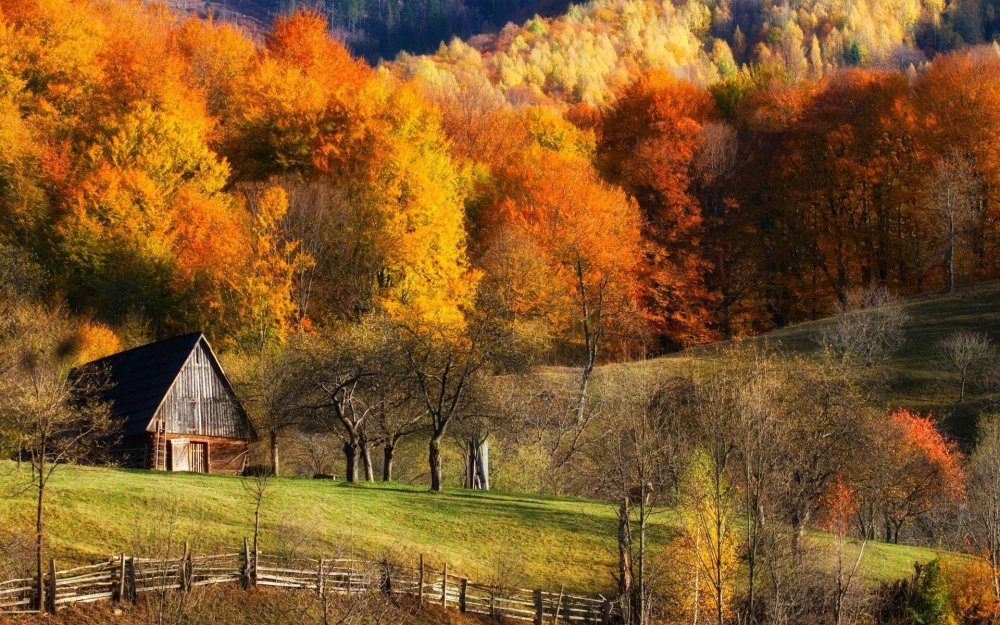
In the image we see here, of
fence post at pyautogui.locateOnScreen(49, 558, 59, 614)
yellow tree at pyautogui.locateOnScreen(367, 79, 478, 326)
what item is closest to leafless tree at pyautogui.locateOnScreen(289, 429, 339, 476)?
yellow tree at pyautogui.locateOnScreen(367, 79, 478, 326)

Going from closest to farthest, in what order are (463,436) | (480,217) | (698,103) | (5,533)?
(5,533)
(463,436)
(480,217)
(698,103)

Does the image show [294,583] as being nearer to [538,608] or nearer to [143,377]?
[538,608]

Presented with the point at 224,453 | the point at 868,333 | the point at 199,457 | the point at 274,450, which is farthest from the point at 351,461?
A: the point at 868,333

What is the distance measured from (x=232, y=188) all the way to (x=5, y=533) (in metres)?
47.4

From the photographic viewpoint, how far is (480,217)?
270 feet

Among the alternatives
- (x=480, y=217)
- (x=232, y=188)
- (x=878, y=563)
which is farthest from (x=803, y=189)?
(x=878, y=563)

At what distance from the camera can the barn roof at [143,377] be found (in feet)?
151

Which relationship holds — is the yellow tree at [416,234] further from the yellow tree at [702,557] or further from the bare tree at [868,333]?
the yellow tree at [702,557]

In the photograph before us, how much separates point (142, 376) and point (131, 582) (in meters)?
21.1

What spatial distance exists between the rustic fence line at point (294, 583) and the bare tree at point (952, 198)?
49.9 metres

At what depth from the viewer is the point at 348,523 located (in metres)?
36.7

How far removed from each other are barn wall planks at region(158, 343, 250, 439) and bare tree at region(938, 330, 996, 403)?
37105 millimetres

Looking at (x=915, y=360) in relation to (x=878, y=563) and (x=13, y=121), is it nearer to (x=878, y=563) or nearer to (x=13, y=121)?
(x=878, y=563)

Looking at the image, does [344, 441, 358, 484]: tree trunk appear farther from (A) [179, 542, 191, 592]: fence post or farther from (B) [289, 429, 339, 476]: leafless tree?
(A) [179, 542, 191, 592]: fence post
